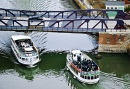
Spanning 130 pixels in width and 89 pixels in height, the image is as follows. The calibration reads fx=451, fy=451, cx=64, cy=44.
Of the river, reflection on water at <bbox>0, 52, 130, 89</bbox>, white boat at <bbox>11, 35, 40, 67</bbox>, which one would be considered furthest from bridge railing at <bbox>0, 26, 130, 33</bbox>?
reflection on water at <bbox>0, 52, 130, 89</bbox>

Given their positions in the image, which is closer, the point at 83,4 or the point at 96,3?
the point at 96,3

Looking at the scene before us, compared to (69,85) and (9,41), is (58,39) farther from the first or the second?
(69,85)

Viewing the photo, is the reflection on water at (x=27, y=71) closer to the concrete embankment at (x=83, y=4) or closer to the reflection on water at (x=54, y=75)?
the reflection on water at (x=54, y=75)

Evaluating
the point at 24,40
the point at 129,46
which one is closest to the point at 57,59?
the point at 24,40

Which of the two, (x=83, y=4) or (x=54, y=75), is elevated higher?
(x=83, y=4)

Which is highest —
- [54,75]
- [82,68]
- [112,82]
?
[82,68]

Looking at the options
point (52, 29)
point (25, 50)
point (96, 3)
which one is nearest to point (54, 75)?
point (25, 50)

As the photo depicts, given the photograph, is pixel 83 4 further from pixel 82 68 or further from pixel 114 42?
pixel 82 68
